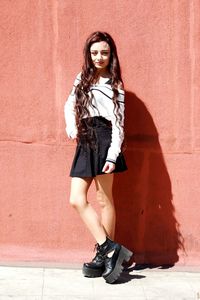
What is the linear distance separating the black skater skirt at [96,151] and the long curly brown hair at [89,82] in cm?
3

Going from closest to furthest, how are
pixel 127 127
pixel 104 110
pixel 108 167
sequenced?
pixel 108 167, pixel 104 110, pixel 127 127

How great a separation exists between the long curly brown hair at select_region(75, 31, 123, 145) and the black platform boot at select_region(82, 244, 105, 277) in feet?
2.83

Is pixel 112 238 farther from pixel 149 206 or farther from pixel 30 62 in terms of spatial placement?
pixel 30 62

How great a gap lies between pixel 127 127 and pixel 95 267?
112cm

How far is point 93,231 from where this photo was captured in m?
4.99

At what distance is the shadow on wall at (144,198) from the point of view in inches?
209

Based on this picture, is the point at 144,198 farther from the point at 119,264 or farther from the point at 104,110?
the point at 104,110

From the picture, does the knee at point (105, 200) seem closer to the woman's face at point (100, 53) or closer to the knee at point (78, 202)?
the knee at point (78, 202)

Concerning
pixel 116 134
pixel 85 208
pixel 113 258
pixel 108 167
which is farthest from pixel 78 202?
pixel 116 134

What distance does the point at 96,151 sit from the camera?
4.91m

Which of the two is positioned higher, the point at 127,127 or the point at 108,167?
the point at 127,127

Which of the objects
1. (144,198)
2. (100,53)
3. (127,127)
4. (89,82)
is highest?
(100,53)

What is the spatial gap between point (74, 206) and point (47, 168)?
0.47m

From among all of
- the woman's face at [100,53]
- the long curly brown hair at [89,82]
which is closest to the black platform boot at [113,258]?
the long curly brown hair at [89,82]
